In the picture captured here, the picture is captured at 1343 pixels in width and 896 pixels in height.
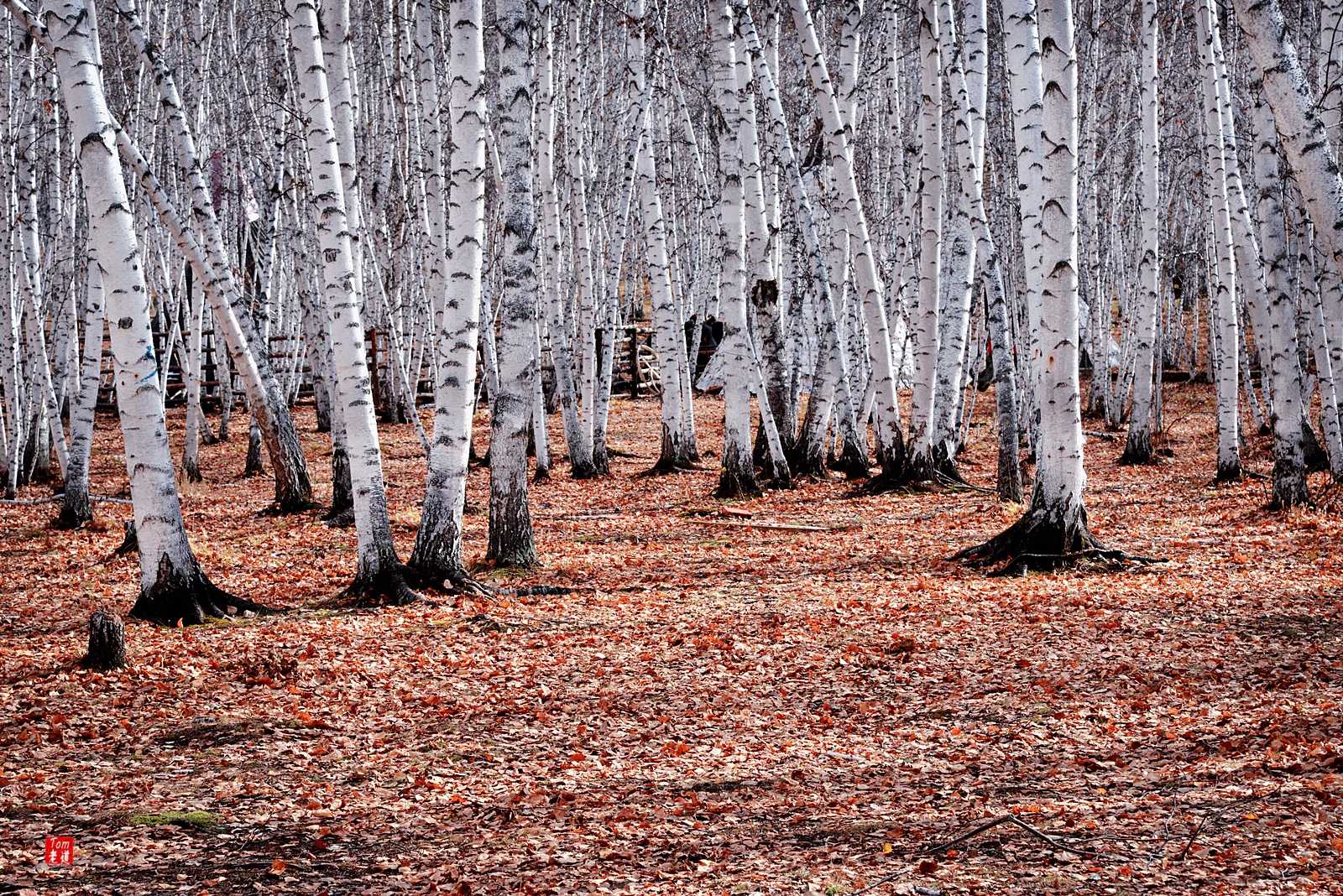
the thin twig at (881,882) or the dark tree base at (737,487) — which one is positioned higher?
the dark tree base at (737,487)

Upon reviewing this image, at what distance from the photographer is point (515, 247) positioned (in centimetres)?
727

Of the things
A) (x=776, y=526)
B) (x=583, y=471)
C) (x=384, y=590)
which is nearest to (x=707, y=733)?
(x=384, y=590)

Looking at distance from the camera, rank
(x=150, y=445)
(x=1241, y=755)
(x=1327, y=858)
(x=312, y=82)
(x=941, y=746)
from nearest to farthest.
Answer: (x=1327, y=858) < (x=1241, y=755) < (x=941, y=746) < (x=150, y=445) < (x=312, y=82)

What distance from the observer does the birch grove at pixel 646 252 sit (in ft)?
21.5

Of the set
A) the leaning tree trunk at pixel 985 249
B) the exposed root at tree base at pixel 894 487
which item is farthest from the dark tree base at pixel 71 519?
the leaning tree trunk at pixel 985 249

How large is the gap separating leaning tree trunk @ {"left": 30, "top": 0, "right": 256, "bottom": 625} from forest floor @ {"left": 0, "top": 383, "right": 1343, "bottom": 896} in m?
0.41

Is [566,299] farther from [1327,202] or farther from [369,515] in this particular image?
[1327,202]

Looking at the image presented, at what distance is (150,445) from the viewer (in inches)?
225

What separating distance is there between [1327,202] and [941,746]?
2.84 meters

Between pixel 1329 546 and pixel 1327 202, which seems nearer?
pixel 1327 202

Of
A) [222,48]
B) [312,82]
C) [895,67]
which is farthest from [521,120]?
[222,48]

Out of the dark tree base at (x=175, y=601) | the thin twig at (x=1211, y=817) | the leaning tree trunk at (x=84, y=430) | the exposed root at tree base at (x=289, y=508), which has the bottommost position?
the thin twig at (x=1211, y=817)

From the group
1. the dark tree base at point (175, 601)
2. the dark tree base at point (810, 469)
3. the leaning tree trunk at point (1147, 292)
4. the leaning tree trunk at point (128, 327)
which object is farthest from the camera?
the dark tree base at point (810, 469)

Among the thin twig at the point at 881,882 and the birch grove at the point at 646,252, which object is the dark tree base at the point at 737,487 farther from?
the thin twig at the point at 881,882
